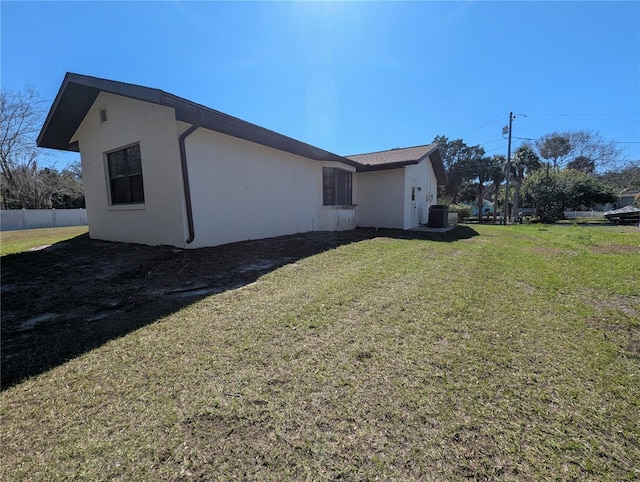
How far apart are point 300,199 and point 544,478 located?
9138 mm

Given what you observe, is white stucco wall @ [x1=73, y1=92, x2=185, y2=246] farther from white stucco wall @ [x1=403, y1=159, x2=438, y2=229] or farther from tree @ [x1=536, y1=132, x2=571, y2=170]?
tree @ [x1=536, y1=132, x2=571, y2=170]

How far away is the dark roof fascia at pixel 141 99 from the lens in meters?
5.42

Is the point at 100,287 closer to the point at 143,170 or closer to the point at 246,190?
the point at 143,170

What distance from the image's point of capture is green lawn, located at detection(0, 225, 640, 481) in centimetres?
144

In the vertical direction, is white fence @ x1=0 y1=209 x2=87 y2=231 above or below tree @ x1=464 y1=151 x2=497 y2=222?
below

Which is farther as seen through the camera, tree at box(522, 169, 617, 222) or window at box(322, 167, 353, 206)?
tree at box(522, 169, 617, 222)

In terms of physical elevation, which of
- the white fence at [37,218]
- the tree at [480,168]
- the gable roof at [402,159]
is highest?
the tree at [480,168]

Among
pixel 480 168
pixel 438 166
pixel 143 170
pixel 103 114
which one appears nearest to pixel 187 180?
pixel 143 170

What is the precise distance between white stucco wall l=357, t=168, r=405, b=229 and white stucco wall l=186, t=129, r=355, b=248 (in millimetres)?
3402

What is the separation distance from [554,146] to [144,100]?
49.3 meters

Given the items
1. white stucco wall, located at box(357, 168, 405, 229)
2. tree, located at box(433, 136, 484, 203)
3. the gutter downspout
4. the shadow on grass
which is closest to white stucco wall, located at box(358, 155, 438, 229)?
white stucco wall, located at box(357, 168, 405, 229)

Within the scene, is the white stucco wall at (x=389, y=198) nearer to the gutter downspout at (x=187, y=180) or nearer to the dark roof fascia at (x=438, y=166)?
the dark roof fascia at (x=438, y=166)

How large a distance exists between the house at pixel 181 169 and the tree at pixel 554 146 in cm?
4197

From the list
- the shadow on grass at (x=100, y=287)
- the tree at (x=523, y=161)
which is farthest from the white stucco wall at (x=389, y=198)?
the tree at (x=523, y=161)
